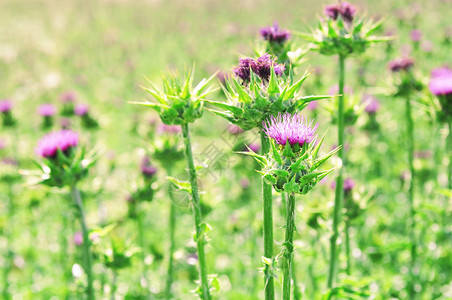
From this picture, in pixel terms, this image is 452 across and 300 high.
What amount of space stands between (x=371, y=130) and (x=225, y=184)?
3834 mm

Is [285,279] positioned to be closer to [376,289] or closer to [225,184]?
[376,289]

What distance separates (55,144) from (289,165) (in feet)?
9.90

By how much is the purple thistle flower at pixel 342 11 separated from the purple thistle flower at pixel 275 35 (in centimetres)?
64

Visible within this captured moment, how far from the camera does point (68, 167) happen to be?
13.9ft

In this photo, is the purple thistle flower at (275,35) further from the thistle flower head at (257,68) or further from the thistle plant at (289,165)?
the thistle plant at (289,165)

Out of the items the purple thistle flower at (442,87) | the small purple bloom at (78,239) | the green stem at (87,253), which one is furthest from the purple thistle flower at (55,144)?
the purple thistle flower at (442,87)

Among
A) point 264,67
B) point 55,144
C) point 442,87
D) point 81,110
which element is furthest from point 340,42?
point 81,110

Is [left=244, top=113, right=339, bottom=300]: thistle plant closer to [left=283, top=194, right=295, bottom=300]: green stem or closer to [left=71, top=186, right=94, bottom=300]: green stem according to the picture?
[left=283, top=194, right=295, bottom=300]: green stem

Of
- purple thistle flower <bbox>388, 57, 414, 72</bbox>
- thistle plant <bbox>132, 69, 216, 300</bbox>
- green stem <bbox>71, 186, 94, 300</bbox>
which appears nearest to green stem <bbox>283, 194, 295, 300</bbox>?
thistle plant <bbox>132, 69, 216, 300</bbox>

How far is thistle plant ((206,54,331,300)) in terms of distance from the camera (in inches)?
110

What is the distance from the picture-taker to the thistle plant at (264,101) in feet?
9.16

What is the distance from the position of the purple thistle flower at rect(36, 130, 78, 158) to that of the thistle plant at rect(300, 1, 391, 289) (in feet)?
9.46

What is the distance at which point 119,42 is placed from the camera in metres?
21.5

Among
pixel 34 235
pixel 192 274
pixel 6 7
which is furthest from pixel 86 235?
pixel 6 7
